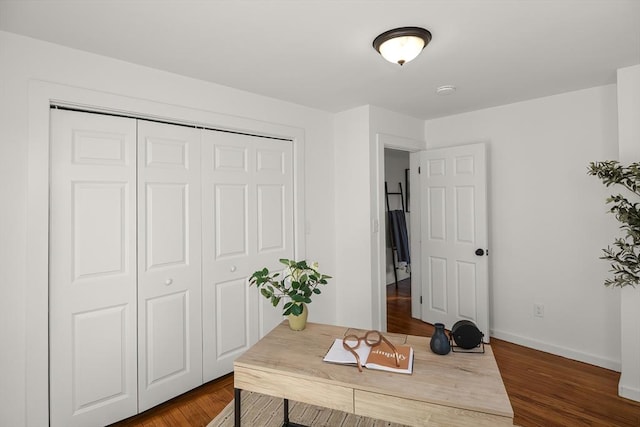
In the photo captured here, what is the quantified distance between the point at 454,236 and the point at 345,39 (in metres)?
2.51

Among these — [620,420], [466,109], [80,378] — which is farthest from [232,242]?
[620,420]

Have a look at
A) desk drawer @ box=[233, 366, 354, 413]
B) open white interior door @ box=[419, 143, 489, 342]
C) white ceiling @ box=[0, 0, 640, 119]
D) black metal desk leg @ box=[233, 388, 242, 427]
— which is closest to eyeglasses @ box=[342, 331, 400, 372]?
desk drawer @ box=[233, 366, 354, 413]

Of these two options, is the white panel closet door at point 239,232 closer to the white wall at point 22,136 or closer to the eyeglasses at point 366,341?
the white wall at point 22,136

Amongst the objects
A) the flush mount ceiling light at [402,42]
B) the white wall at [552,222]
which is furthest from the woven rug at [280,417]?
the flush mount ceiling light at [402,42]

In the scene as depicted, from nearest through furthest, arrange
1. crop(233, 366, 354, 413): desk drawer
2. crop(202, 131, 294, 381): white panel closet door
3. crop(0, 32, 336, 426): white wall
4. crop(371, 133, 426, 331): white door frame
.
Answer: crop(233, 366, 354, 413): desk drawer
crop(0, 32, 336, 426): white wall
crop(202, 131, 294, 381): white panel closet door
crop(371, 133, 426, 331): white door frame

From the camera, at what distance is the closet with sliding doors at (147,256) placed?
2.06m

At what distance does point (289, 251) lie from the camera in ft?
10.7

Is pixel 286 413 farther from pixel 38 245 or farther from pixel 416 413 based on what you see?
pixel 38 245

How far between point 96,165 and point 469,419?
2.43m

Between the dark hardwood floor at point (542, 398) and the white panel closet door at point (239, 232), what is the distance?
29 cm

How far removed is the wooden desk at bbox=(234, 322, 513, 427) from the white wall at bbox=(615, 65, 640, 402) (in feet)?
5.31

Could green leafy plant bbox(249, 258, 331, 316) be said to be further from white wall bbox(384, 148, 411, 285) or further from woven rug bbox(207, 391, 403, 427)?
white wall bbox(384, 148, 411, 285)

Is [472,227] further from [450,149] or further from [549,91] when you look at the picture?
[549,91]

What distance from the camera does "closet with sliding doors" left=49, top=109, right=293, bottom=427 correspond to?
81.2 inches
